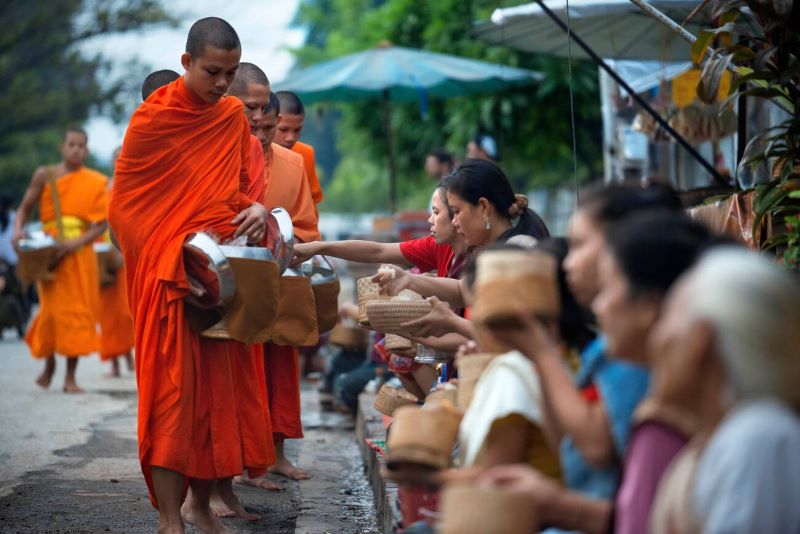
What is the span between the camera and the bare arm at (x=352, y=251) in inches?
226

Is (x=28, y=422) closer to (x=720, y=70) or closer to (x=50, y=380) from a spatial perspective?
(x=50, y=380)

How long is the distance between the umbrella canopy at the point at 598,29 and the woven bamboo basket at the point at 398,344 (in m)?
3.42

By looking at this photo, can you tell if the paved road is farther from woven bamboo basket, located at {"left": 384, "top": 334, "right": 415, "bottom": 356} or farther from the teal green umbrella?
the teal green umbrella

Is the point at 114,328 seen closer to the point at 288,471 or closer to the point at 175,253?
the point at 288,471

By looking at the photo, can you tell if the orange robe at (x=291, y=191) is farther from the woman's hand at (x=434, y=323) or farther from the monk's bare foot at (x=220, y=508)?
the woman's hand at (x=434, y=323)

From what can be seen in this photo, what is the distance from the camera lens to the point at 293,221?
6.39 meters

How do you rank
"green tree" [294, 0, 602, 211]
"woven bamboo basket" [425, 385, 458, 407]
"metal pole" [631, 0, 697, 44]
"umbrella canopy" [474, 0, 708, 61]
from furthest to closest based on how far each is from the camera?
"green tree" [294, 0, 602, 211] < "umbrella canopy" [474, 0, 708, 61] < "metal pole" [631, 0, 697, 44] < "woven bamboo basket" [425, 385, 458, 407]

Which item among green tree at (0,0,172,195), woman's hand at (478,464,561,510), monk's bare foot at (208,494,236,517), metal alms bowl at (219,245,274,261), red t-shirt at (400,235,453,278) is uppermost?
green tree at (0,0,172,195)

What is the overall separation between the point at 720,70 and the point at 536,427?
8.03 ft

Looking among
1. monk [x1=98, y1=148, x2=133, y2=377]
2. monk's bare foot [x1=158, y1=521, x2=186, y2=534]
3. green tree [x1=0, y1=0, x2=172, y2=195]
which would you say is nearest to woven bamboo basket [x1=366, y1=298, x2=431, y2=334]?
monk's bare foot [x1=158, y1=521, x2=186, y2=534]

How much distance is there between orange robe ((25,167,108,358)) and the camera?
1048 cm

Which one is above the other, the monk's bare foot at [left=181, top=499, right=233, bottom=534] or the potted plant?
the potted plant

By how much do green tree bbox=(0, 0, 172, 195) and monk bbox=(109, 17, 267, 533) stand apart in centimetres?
2325

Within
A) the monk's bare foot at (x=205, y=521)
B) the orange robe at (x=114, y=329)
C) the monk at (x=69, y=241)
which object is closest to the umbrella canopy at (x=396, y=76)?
the monk at (x=69, y=241)
